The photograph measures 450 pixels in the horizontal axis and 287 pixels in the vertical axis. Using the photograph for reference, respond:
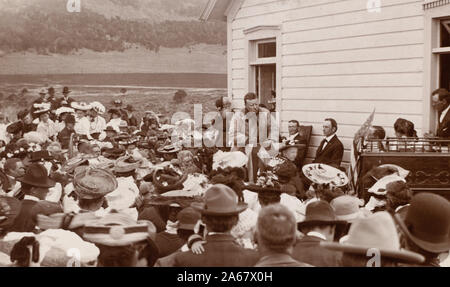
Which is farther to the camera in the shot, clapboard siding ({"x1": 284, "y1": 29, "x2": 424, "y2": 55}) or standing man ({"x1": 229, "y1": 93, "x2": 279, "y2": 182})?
standing man ({"x1": 229, "y1": 93, "x2": 279, "y2": 182})

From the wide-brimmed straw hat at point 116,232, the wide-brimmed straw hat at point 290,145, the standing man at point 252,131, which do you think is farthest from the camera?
the wide-brimmed straw hat at point 290,145

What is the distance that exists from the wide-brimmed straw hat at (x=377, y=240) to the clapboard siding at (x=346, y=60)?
384 centimetres

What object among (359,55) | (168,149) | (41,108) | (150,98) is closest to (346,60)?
(359,55)

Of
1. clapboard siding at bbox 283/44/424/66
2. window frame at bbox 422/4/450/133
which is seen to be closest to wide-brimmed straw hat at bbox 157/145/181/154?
clapboard siding at bbox 283/44/424/66

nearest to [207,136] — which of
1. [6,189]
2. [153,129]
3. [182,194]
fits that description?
[153,129]

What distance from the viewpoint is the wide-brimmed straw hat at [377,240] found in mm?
2643

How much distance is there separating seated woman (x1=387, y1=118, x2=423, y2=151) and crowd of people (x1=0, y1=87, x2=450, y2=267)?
2cm

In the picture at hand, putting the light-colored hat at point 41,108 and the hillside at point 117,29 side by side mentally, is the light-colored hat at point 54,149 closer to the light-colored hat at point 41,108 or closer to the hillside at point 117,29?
the light-colored hat at point 41,108

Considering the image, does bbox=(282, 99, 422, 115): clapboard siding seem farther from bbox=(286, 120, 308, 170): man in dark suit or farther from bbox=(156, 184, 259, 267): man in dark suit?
bbox=(156, 184, 259, 267): man in dark suit

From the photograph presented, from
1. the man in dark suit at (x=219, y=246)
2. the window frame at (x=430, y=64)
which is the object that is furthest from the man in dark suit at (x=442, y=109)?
the man in dark suit at (x=219, y=246)

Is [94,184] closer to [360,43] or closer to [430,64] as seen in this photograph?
[430,64]

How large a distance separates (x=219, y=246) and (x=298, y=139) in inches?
193

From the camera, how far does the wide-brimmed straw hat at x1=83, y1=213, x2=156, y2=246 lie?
9.69 ft

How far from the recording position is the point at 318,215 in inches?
128
